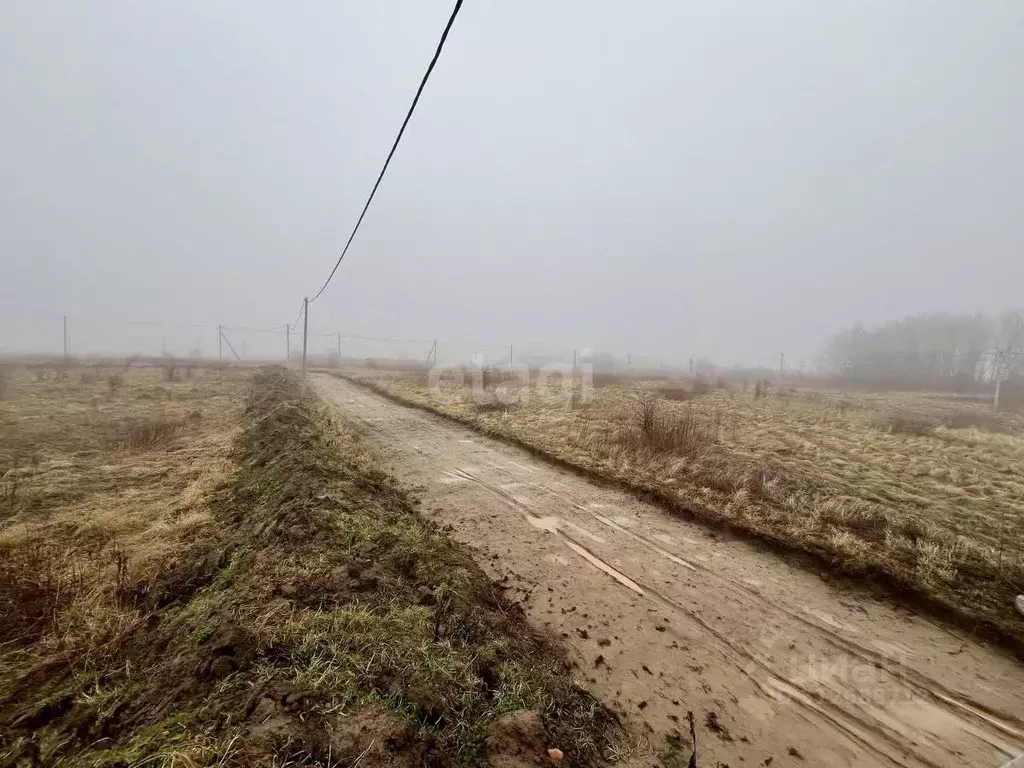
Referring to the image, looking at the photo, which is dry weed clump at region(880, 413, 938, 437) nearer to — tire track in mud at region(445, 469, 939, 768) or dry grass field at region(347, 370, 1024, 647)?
dry grass field at region(347, 370, 1024, 647)

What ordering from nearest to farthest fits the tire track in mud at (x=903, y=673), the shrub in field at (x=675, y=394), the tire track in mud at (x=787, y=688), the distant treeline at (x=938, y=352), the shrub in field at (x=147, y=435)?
the tire track in mud at (x=787, y=688) → the tire track in mud at (x=903, y=673) → the shrub in field at (x=147, y=435) → the shrub in field at (x=675, y=394) → the distant treeline at (x=938, y=352)

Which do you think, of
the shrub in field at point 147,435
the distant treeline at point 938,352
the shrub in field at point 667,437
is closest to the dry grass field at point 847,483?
the shrub in field at point 667,437

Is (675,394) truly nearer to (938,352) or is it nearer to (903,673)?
(903,673)

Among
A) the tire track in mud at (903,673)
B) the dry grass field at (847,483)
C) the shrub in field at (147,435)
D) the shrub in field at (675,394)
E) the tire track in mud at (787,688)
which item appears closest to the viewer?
the tire track in mud at (787,688)

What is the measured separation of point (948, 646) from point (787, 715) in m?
→ 2.13

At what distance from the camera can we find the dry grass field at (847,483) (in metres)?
4.55

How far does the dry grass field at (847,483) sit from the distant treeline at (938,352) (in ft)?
144

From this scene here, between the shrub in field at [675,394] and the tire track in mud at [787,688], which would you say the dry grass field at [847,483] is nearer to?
the tire track in mud at [787,688]

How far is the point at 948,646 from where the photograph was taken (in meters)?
3.56

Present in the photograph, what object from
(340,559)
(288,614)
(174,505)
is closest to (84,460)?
(174,505)

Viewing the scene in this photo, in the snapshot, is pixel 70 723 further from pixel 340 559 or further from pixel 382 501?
pixel 382 501

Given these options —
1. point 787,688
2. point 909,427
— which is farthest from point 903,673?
point 909,427

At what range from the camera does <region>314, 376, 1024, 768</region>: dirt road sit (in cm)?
264

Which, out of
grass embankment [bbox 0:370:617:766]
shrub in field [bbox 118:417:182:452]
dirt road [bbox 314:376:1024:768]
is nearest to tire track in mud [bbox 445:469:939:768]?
dirt road [bbox 314:376:1024:768]
